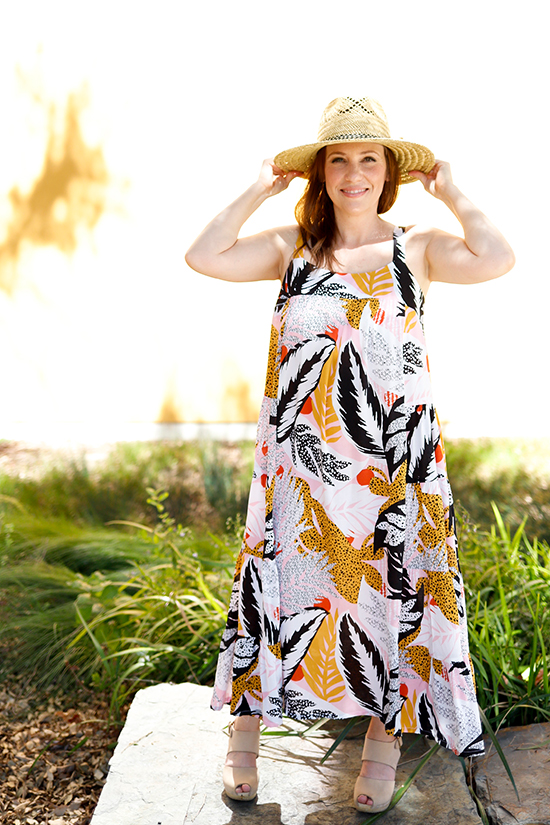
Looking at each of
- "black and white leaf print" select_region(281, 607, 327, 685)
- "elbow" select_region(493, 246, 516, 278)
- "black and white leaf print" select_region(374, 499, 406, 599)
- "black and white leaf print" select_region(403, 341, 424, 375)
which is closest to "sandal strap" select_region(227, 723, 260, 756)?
"black and white leaf print" select_region(281, 607, 327, 685)

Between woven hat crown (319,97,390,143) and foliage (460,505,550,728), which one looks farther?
foliage (460,505,550,728)

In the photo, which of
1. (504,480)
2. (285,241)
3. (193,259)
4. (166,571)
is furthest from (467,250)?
(504,480)

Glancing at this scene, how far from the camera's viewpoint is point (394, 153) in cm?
211

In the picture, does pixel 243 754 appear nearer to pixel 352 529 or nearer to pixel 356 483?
pixel 352 529

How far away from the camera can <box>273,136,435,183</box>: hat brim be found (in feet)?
6.56

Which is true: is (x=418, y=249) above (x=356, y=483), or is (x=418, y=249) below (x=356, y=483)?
above

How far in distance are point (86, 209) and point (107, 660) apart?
121 inches

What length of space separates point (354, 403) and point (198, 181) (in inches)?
128

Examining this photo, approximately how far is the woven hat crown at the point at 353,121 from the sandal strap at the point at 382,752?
5.42ft

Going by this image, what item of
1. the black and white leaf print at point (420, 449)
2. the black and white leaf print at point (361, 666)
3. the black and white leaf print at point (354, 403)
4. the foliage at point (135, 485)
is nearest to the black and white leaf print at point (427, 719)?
the black and white leaf print at point (361, 666)

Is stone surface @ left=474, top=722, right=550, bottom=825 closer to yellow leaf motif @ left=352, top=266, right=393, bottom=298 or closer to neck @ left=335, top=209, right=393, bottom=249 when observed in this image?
yellow leaf motif @ left=352, top=266, right=393, bottom=298

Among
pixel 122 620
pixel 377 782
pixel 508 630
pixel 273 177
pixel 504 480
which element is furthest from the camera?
pixel 504 480

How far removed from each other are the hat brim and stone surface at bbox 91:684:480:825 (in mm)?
1756

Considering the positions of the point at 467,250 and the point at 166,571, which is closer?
the point at 467,250
